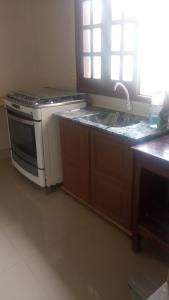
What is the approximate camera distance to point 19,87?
3482 mm

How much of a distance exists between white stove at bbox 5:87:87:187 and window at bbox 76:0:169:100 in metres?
0.36

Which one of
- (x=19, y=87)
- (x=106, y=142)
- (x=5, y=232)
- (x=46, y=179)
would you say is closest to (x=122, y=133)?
(x=106, y=142)

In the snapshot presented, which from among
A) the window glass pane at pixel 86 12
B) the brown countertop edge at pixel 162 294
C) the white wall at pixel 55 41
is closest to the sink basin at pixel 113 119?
the white wall at pixel 55 41

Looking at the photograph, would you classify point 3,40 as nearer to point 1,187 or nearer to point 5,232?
point 1,187

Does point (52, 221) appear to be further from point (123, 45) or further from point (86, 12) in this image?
point (86, 12)

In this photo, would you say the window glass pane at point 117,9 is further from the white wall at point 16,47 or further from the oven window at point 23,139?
the white wall at point 16,47

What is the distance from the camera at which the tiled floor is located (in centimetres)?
160

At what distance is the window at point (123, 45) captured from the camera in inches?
79.3

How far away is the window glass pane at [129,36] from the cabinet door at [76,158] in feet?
2.59

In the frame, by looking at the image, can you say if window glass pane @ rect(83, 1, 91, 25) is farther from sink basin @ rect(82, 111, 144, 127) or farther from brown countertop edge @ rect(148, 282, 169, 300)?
brown countertop edge @ rect(148, 282, 169, 300)

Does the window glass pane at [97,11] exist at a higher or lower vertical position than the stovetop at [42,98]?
higher

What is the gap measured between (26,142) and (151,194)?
143 centimetres

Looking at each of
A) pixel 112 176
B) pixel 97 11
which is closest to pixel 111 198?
pixel 112 176

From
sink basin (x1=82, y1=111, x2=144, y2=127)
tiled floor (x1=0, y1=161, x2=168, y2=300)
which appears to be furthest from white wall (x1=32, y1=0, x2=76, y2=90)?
tiled floor (x1=0, y1=161, x2=168, y2=300)
